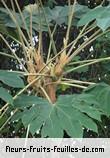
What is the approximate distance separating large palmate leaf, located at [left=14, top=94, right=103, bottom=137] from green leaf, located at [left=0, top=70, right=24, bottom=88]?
38mm

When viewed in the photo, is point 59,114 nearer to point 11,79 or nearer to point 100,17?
point 11,79

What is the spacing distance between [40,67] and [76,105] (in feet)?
0.62

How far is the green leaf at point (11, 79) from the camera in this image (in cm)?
119

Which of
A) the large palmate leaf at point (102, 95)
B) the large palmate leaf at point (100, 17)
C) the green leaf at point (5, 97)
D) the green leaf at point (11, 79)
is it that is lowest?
the large palmate leaf at point (102, 95)

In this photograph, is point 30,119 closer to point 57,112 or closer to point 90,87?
point 57,112

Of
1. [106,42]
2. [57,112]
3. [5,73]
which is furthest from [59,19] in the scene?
[57,112]

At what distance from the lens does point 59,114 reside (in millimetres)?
1124

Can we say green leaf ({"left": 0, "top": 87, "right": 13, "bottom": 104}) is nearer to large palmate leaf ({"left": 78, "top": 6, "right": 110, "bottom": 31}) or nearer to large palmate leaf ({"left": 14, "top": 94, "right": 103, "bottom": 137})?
large palmate leaf ({"left": 14, "top": 94, "right": 103, "bottom": 137})

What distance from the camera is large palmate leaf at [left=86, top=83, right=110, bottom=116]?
47.4 inches

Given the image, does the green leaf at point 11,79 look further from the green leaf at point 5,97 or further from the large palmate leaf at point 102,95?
the large palmate leaf at point 102,95

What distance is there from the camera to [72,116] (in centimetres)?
111

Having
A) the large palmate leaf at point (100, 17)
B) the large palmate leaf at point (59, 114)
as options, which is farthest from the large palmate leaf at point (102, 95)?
the large palmate leaf at point (100, 17)

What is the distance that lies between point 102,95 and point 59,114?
0.18 metres

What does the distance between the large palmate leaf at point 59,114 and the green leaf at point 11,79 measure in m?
0.04
